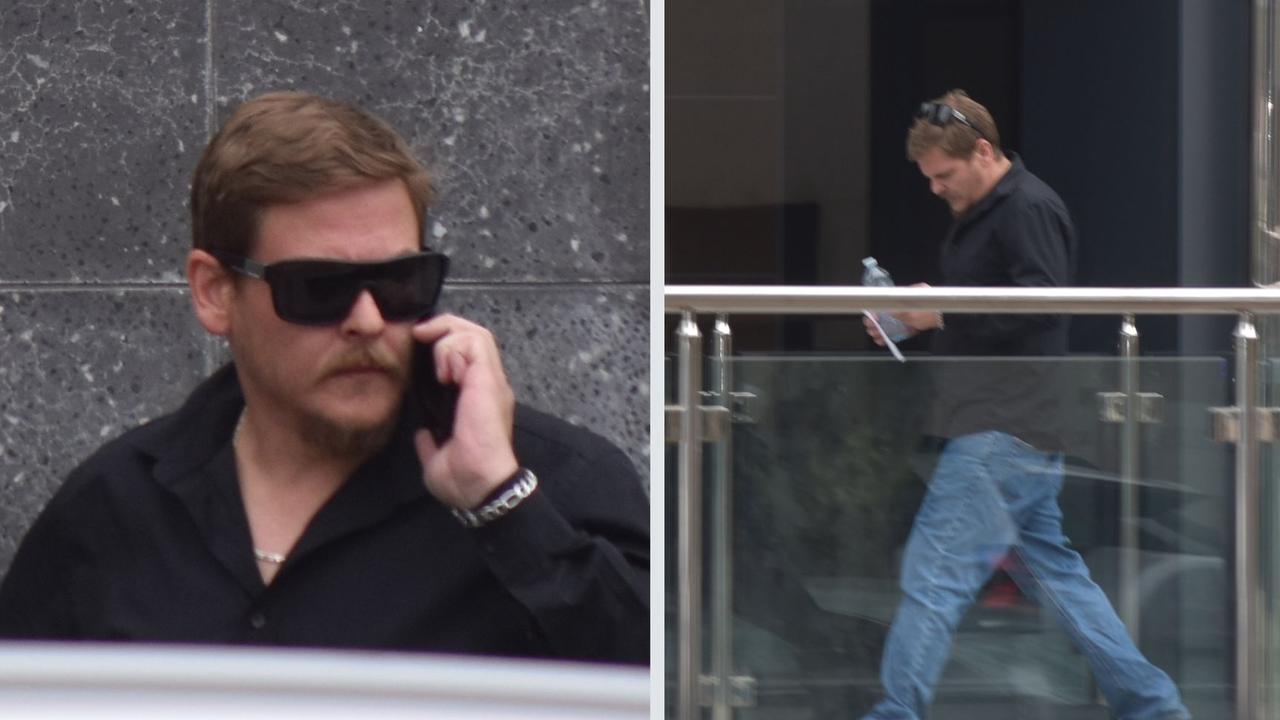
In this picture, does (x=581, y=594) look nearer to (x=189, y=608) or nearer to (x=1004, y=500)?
(x=189, y=608)

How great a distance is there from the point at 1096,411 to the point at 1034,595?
42 cm

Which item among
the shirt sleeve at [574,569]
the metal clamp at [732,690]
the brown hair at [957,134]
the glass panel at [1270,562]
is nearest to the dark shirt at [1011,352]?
the brown hair at [957,134]

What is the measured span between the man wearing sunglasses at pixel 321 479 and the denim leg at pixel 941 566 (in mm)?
1536

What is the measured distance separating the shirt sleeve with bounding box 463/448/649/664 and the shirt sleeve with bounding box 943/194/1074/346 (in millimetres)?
1582

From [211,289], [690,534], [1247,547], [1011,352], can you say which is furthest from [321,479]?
[1247,547]

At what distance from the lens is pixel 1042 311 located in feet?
12.3

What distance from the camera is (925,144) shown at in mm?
4250

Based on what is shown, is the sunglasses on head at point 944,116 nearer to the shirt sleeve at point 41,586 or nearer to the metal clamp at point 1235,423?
the metal clamp at point 1235,423

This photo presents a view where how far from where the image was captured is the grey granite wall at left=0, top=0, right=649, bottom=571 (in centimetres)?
232

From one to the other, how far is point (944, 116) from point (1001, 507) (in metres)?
0.99

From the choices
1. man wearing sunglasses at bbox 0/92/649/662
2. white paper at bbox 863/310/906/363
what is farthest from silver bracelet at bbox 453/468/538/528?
white paper at bbox 863/310/906/363

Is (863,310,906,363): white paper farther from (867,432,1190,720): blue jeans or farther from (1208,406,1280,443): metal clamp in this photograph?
(1208,406,1280,443): metal clamp

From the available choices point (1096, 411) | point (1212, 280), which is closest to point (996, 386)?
point (1096, 411)

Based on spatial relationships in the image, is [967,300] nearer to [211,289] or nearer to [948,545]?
[948,545]
